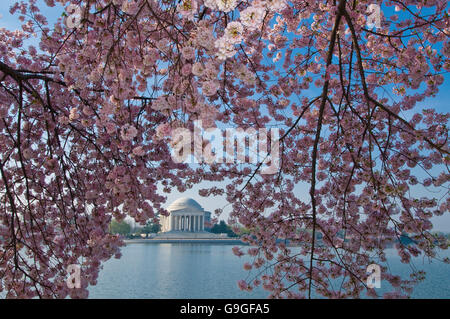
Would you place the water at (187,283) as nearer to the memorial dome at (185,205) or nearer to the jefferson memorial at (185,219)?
the jefferson memorial at (185,219)

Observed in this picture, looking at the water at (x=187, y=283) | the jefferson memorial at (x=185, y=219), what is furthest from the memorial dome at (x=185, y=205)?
the water at (x=187, y=283)

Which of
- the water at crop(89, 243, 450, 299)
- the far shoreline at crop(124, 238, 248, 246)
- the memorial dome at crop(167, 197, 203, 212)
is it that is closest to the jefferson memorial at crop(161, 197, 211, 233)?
the memorial dome at crop(167, 197, 203, 212)

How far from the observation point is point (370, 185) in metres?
4.28

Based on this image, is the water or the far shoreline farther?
the far shoreline

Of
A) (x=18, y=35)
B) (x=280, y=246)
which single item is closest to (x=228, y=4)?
(x=280, y=246)

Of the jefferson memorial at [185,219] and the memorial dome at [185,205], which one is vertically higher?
the memorial dome at [185,205]

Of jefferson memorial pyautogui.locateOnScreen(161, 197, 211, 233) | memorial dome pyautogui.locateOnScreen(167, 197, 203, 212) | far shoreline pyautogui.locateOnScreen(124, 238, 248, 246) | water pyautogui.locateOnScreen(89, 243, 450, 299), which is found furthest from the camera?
memorial dome pyautogui.locateOnScreen(167, 197, 203, 212)

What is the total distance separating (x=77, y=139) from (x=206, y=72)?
10.4 ft

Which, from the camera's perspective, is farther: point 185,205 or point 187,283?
point 185,205

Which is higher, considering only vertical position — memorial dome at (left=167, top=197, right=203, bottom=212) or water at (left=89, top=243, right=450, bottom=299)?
memorial dome at (left=167, top=197, right=203, bottom=212)

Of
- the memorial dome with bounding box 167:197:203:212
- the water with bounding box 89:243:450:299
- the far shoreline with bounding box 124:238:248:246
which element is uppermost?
the memorial dome with bounding box 167:197:203:212

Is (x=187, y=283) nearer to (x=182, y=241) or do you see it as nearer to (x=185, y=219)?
(x=182, y=241)

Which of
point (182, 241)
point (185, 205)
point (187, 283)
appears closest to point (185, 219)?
point (185, 205)

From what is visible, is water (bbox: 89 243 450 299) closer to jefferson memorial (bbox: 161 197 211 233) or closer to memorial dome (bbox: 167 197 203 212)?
jefferson memorial (bbox: 161 197 211 233)
